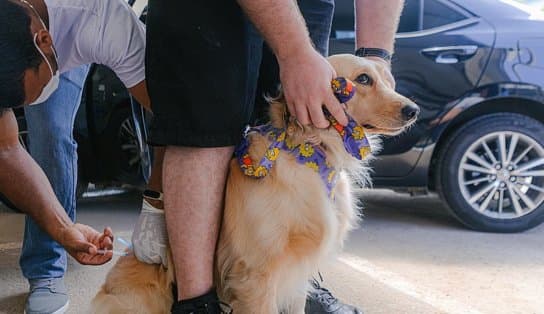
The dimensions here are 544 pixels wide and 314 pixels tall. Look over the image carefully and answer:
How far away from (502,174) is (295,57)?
269 centimetres

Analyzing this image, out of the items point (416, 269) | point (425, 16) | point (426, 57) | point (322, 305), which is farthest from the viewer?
point (425, 16)

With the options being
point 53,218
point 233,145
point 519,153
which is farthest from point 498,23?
point 53,218

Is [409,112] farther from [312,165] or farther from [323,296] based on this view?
[323,296]

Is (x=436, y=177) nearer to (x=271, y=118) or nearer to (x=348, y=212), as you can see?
(x=348, y=212)

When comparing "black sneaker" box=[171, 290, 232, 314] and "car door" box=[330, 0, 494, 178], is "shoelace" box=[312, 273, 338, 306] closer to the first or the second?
"black sneaker" box=[171, 290, 232, 314]

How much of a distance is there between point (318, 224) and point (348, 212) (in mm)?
239

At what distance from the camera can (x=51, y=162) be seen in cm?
261

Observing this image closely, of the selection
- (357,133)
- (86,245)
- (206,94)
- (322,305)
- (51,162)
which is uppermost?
(206,94)

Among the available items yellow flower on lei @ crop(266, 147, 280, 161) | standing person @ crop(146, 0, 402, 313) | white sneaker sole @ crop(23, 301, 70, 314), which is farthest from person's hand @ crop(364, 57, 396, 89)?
white sneaker sole @ crop(23, 301, 70, 314)

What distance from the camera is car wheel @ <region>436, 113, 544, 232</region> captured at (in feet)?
12.7

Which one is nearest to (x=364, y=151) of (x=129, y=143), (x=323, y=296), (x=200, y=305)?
(x=200, y=305)

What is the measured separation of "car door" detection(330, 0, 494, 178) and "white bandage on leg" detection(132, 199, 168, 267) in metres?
2.21

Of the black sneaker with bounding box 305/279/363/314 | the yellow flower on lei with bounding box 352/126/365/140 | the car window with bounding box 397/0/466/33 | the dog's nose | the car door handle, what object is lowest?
the black sneaker with bounding box 305/279/363/314

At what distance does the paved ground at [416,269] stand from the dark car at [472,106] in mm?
238
